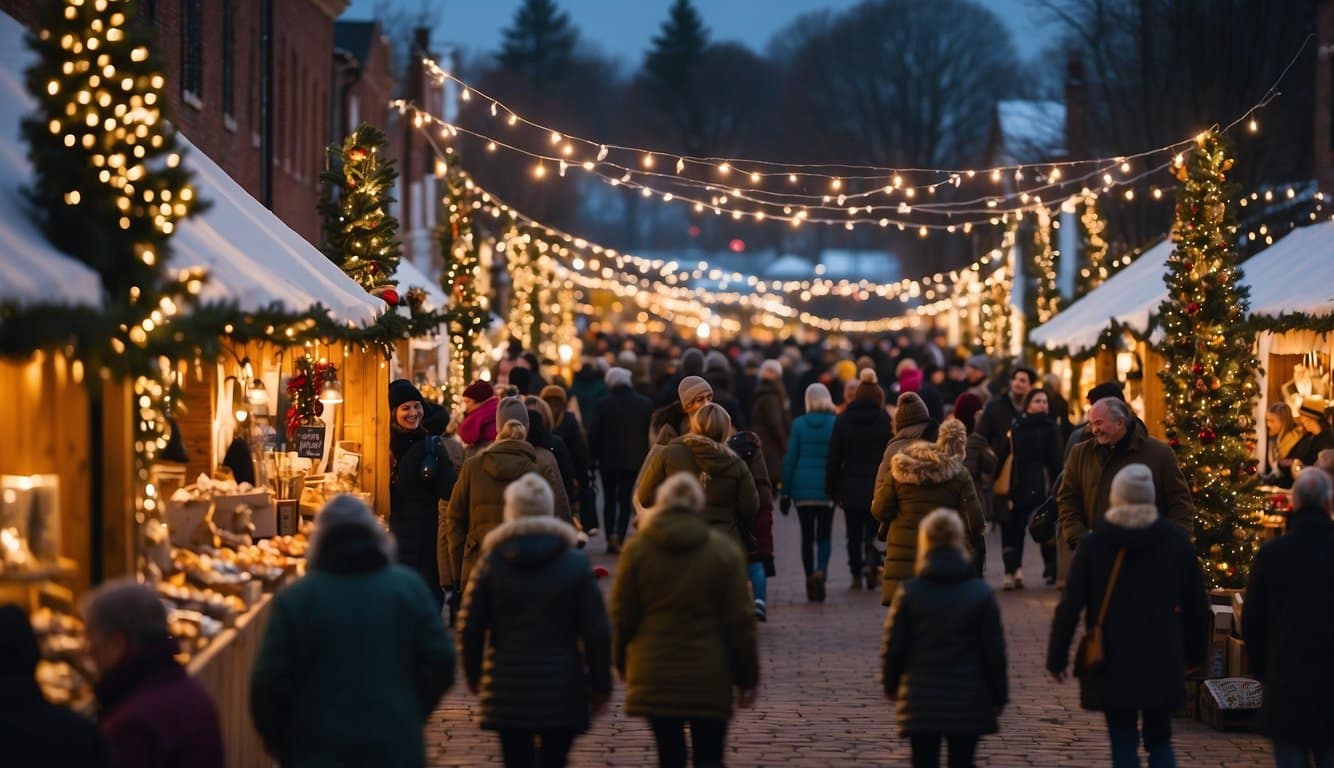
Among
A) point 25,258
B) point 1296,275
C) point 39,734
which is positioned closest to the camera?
point 39,734

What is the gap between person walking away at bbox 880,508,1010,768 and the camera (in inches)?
322

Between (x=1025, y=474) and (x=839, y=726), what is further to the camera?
(x=1025, y=474)

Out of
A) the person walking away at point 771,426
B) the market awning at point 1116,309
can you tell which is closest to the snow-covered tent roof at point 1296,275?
the market awning at point 1116,309

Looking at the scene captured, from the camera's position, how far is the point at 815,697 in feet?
41.5

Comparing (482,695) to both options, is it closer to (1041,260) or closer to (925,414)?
(925,414)

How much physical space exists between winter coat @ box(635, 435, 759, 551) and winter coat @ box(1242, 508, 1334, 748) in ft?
14.2

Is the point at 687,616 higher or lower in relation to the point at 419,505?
lower

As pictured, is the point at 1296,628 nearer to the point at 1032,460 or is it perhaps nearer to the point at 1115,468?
the point at 1115,468

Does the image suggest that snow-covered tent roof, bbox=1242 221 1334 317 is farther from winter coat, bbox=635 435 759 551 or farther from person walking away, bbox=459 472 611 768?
person walking away, bbox=459 472 611 768

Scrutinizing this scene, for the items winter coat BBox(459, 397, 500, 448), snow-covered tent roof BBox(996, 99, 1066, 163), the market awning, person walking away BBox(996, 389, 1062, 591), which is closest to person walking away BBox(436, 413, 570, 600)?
winter coat BBox(459, 397, 500, 448)

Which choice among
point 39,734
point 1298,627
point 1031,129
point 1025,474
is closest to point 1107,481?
point 1298,627

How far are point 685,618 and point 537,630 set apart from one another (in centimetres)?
59

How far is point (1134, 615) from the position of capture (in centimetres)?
879

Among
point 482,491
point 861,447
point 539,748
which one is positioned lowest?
point 539,748
